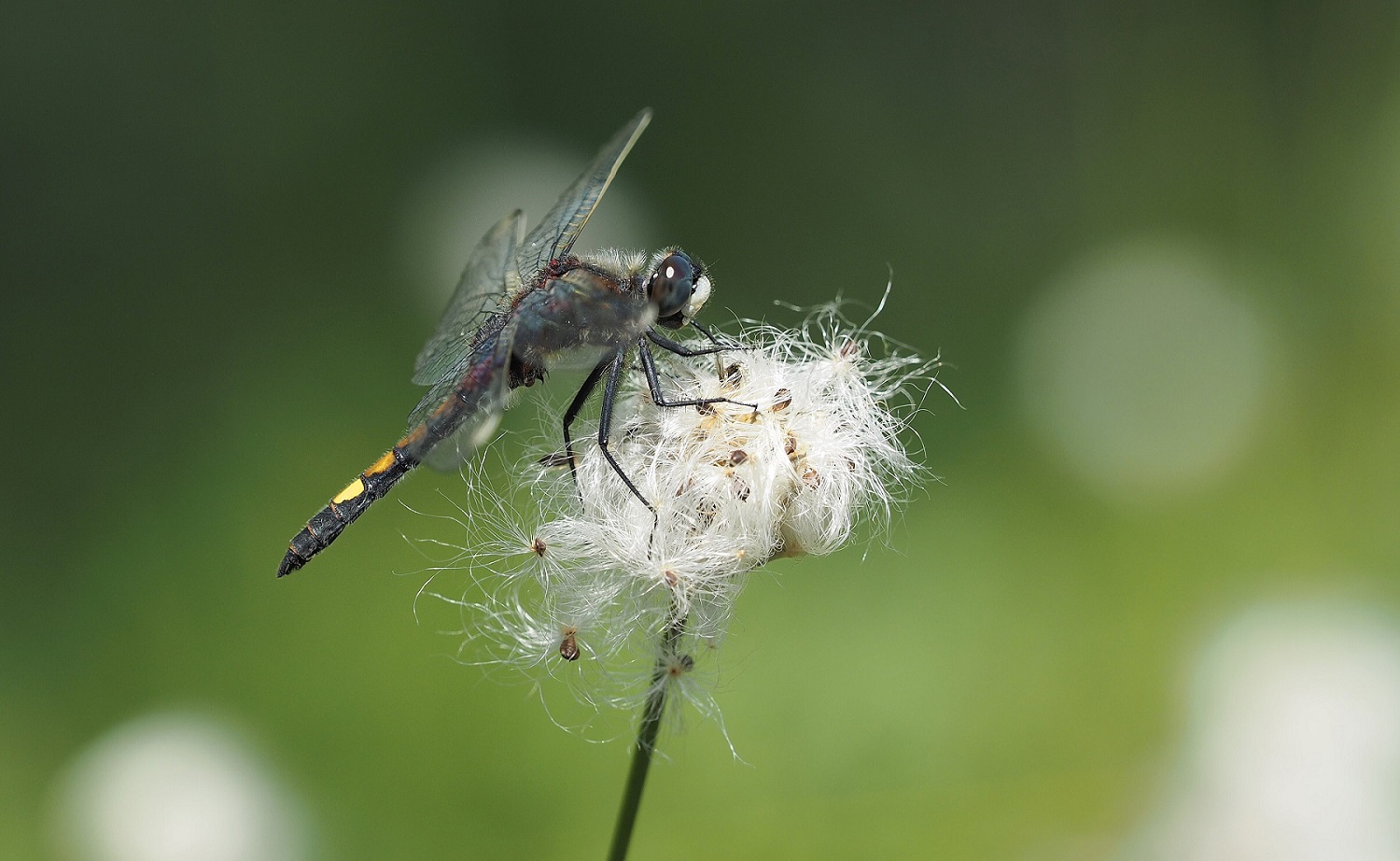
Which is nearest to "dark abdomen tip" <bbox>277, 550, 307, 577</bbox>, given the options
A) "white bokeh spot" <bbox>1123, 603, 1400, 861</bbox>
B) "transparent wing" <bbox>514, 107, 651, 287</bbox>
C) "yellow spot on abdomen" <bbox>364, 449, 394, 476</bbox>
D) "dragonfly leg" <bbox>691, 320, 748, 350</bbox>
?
"yellow spot on abdomen" <bbox>364, 449, 394, 476</bbox>

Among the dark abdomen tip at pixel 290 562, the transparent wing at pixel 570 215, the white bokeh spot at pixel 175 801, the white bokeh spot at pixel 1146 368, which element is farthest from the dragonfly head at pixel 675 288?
the white bokeh spot at pixel 1146 368

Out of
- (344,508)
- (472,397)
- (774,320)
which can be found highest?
(774,320)

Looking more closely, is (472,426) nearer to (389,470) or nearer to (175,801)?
(389,470)

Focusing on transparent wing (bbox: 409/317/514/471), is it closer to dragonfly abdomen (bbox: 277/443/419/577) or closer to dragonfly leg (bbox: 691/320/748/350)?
dragonfly abdomen (bbox: 277/443/419/577)

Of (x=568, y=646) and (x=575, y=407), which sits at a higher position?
(x=575, y=407)

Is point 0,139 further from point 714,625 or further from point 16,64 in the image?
point 714,625

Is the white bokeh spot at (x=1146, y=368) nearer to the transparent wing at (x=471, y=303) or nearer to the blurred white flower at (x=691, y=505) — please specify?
the blurred white flower at (x=691, y=505)

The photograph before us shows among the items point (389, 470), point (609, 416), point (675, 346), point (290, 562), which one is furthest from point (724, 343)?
point (290, 562)

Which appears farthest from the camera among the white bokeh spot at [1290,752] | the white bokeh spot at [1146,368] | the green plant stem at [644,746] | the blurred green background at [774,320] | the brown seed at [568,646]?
the white bokeh spot at [1146,368]
